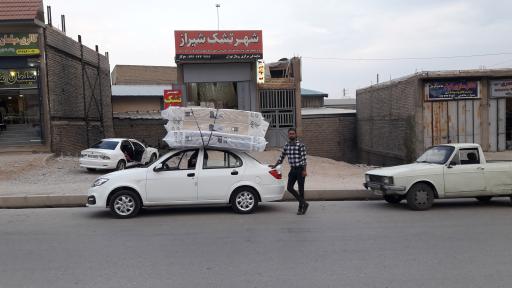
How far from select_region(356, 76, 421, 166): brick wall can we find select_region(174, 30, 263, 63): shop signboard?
267 inches

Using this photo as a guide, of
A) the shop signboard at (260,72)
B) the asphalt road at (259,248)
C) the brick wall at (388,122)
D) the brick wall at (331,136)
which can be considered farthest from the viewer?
the brick wall at (331,136)

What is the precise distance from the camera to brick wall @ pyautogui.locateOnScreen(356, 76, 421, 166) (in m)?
19.3

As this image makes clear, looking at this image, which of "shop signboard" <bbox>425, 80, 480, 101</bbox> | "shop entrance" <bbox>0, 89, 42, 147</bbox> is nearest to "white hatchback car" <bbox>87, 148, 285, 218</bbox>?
"shop signboard" <bbox>425, 80, 480, 101</bbox>

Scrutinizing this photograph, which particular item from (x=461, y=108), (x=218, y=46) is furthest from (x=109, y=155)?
(x=461, y=108)

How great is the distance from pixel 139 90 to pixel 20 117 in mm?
20188

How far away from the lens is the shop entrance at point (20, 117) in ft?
62.2

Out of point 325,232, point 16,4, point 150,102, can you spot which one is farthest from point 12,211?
point 150,102

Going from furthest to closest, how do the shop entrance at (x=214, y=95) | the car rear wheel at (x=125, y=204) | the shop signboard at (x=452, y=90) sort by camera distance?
the shop entrance at (x=214, y=95)
the shop signboard at (x=452, y=90)
the car rear wheel at (x=125, y=204)

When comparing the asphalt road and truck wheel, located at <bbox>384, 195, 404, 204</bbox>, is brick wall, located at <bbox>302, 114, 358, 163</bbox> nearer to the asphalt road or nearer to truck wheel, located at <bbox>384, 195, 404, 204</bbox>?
truck wheel, located at <bbox>384, 195, 404, 204</bbox>

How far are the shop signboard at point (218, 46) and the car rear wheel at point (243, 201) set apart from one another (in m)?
14.2

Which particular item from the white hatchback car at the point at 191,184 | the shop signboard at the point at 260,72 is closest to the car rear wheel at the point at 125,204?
the white hatchback car at the point at 191,184

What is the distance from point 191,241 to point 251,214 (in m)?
Answer: 2.46

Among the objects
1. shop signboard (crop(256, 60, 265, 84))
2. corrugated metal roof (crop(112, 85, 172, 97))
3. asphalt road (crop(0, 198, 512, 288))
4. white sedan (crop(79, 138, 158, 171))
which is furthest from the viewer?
corrugated metal roof (crop(112, 85, 172, 97))

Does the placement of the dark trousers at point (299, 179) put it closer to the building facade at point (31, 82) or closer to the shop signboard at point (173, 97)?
the building facade at point (31, 82)
